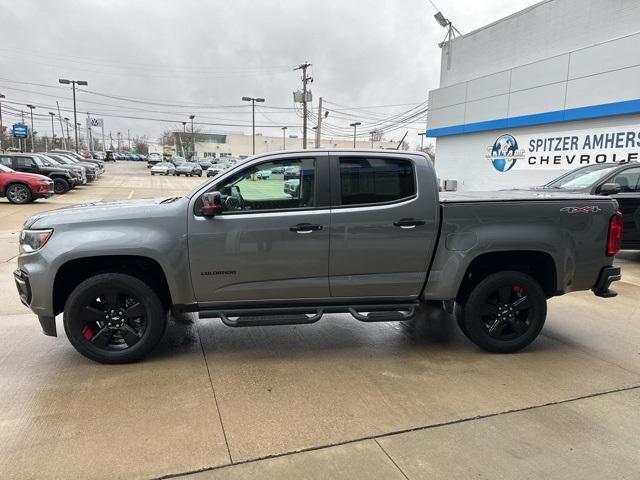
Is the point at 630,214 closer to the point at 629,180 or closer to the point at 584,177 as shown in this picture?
the point at 629,180

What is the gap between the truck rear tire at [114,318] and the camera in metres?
4.01

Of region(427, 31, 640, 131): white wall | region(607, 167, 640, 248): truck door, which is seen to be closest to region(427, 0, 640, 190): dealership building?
region(427, 31, 640, 131): white wall

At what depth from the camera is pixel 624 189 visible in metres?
8.40

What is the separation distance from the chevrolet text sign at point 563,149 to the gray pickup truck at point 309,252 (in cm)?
1121

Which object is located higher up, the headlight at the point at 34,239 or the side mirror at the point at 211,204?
the side mirror at the point at 211,204

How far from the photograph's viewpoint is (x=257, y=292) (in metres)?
4.18

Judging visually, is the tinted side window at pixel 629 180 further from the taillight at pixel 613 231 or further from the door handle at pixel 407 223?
the door handle at pixel 407 223

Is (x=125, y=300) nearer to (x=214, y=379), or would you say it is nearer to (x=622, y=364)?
(x=214, y=379)

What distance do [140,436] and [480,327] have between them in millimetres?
3037

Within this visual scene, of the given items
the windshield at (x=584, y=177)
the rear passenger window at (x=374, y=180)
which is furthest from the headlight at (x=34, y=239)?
the windshield at (x=584, y=177)

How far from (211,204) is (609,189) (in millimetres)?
6873

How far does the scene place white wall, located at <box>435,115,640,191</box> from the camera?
1510 cm

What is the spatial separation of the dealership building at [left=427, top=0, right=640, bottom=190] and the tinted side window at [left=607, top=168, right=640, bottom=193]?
7.16 metres

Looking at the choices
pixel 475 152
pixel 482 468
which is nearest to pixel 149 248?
pixel 482 468
